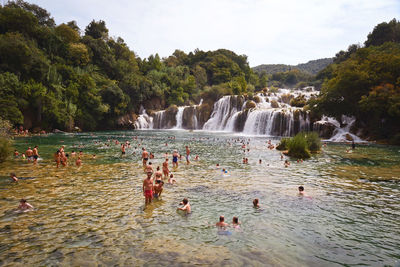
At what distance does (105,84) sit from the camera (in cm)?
6109

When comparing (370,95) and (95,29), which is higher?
(95,29)

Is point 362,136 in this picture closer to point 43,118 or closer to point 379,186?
point 379,186

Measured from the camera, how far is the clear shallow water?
660 cm

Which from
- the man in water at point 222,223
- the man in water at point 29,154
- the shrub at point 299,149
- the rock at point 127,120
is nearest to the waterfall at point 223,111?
the rock at point 127,120

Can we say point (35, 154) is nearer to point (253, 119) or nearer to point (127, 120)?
point (253, 119)

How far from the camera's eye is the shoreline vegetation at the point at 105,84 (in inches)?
1437

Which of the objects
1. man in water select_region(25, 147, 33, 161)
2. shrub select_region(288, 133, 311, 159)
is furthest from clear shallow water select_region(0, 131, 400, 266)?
shrub select_region(288, 133, 311, 159)

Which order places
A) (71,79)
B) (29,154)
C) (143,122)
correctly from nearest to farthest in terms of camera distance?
(29,154)
(71,79)
(143,122)

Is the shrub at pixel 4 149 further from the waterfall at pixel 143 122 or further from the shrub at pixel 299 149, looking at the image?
the waterfall at pixel 143 122

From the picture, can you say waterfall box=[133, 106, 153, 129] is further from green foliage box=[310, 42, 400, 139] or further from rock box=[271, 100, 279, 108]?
green foliage box=[310, 42, 400, 139]

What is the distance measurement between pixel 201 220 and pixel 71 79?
53.9 meters

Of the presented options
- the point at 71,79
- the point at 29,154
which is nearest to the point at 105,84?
→ the point at 71,79

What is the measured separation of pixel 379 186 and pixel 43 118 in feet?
170

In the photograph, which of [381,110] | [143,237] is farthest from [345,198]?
[381,110]
